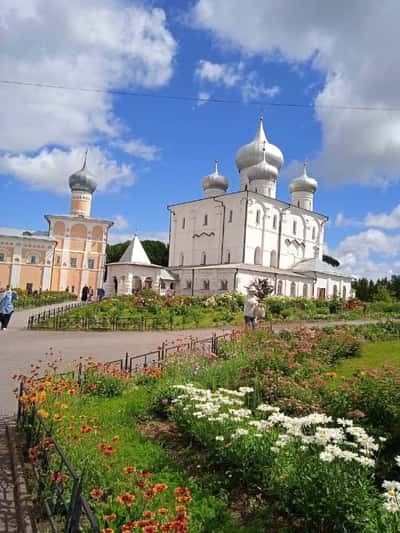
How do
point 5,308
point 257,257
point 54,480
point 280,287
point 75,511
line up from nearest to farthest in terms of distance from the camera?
1. point 75,511
2. point 54,480
3. point 5,308
4. point 280,287
5. point 257,257

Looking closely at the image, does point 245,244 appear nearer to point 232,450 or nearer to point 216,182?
point 216,182

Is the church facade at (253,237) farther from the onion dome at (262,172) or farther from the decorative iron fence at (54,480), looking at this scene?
the decorative iron fence at (54,480)

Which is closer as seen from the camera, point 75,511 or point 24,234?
point 75,511

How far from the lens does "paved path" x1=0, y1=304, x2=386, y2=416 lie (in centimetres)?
885

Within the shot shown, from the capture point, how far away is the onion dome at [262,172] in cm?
4659

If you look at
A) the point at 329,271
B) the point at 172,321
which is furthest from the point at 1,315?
the point at 329,271

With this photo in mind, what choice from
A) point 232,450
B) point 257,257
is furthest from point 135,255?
point 232,450

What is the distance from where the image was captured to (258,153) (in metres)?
47.9

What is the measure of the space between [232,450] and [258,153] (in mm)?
46193

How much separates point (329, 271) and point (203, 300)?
22.7 metres

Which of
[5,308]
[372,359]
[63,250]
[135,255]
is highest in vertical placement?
[63,250]

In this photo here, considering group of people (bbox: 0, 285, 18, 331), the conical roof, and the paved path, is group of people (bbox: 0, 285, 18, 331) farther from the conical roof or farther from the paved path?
the conical roof

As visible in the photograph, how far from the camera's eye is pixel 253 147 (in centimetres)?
4838

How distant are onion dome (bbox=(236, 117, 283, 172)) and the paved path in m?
33.9
